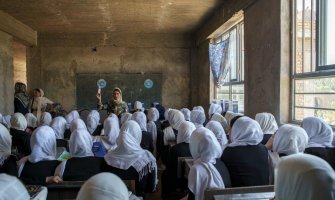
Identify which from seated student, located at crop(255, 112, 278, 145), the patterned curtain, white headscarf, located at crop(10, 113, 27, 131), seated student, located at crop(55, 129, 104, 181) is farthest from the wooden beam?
seated student, located at crop(255, 112, 278, 145)

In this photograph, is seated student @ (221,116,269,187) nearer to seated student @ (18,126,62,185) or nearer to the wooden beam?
seated student @ (18,126,62,185)

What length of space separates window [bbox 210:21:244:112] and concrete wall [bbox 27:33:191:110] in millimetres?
2844

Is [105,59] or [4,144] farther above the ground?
[105,59]

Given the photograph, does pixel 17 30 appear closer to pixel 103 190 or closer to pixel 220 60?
pixel 220 60

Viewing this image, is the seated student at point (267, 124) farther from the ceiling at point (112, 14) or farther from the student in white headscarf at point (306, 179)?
the ceiling at point (112, 14)

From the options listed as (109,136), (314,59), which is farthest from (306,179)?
(314,59)

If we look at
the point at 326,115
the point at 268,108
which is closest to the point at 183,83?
the point at 268,108

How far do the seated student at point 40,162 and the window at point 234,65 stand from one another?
507cm

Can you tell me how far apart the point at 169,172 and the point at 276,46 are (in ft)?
8.77

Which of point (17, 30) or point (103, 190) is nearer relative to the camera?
point (103, 190)

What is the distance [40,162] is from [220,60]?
6.12 metres

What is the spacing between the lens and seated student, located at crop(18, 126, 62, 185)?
2.72 meters

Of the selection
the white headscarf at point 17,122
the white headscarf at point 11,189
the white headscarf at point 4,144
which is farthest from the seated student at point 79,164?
the white headscarf at point 17,122

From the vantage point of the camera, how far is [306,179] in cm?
120
